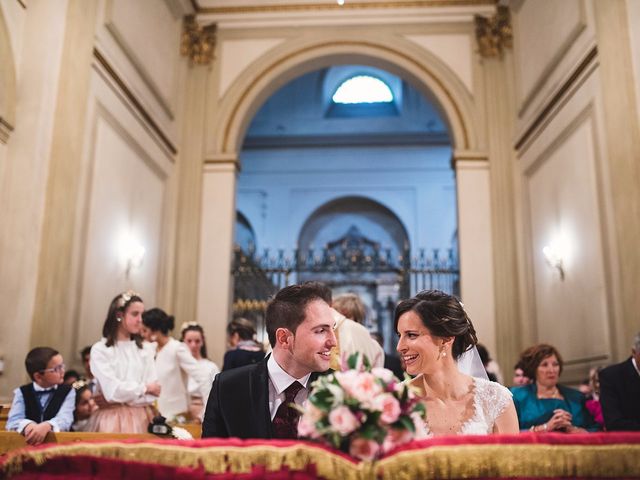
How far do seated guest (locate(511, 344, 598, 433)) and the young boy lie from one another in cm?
337

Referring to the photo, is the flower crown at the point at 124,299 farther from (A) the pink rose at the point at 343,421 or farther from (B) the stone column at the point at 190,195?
(B) the stone column at the point at 190,195

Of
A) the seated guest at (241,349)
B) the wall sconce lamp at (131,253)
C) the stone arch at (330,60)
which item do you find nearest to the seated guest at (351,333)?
the seated guest at (241,349)

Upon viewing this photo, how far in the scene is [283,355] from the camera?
273cm

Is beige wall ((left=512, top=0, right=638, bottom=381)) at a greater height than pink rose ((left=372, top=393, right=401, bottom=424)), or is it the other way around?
beige wall ((left=512, top=0, right=638, bottom=381))

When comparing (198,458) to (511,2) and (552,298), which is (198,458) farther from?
(511,2)

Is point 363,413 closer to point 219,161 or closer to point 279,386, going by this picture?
point 279,386

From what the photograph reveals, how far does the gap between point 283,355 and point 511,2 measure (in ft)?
29.2

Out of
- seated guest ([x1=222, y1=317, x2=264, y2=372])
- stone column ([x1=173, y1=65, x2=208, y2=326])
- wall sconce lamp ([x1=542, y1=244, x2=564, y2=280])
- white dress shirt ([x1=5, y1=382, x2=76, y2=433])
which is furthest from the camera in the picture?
stone column ([x1=173, y1=65, x2=208, y2=326])

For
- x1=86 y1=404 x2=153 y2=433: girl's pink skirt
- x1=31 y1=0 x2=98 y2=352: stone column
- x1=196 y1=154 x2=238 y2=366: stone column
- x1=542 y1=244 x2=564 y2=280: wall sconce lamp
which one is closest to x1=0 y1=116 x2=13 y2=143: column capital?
x1=31 y1=0 x2=98 y2=352: stone column

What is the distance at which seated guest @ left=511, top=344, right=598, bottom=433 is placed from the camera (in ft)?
16.3

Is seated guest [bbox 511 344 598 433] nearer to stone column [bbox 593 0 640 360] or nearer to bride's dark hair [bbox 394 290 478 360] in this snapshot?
stone column [bbox 593 0 640 360]

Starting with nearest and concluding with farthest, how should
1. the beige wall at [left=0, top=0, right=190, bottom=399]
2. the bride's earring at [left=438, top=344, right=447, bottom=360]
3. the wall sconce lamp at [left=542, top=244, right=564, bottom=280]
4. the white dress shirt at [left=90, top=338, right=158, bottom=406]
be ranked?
1. the bride's earring at [left=438, top=344, right=447, bottom=360]
2. the white dress shirt at [left=90, top=338, right=158, bottom=406]
3. the beige wall at [left=0, top=0, right=190, bottom=399]
4. the wall sconce lamp at [left=542, top=244, right=564, bottom=280]

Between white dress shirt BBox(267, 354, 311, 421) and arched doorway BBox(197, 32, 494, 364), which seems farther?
arched doorway BBox(197, 32, 494, 364)

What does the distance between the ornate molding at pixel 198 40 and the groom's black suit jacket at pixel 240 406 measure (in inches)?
346
